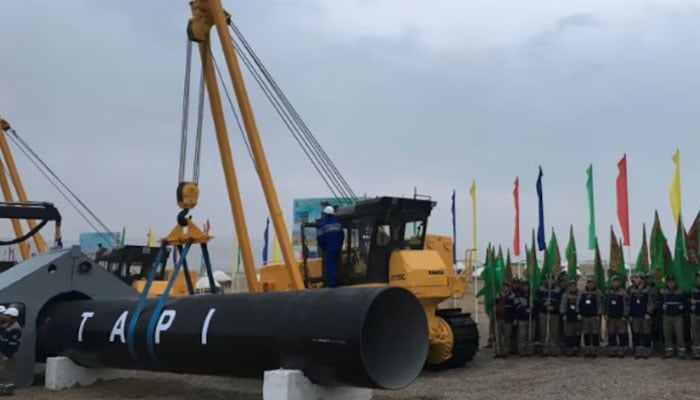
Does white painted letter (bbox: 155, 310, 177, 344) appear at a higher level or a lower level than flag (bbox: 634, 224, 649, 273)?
lower

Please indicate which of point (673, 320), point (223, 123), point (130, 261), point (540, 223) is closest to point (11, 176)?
point (130, 261)

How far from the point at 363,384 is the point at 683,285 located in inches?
380

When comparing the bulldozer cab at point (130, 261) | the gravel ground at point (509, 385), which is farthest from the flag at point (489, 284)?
the bulldozer cab at point (130, 261)

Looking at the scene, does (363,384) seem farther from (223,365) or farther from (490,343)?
(490,343)

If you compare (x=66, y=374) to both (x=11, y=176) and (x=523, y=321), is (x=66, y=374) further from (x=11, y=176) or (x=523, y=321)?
(x=11, y=176)

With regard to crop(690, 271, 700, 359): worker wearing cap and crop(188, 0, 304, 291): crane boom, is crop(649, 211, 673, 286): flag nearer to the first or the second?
crop(690, 271, 700, 359): worker wearing cap

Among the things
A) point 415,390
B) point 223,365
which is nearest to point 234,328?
point 223,365

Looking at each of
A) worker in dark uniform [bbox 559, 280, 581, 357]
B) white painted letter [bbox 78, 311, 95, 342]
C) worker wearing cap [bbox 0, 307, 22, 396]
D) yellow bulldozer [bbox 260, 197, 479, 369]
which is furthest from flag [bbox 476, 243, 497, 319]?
worker wearing cap [bbox 0, 307, 22, 396]

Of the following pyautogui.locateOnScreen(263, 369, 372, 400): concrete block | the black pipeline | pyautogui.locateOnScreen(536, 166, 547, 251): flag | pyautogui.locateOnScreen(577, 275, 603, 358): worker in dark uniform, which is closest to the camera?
the black pipeline

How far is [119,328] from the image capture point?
1013cm

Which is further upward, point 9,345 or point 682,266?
point 682,266

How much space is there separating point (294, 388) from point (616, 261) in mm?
10678

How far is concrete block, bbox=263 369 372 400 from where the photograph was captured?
8062 millimetres

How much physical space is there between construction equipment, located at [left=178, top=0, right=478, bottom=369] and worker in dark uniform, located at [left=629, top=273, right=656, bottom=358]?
126 inches
